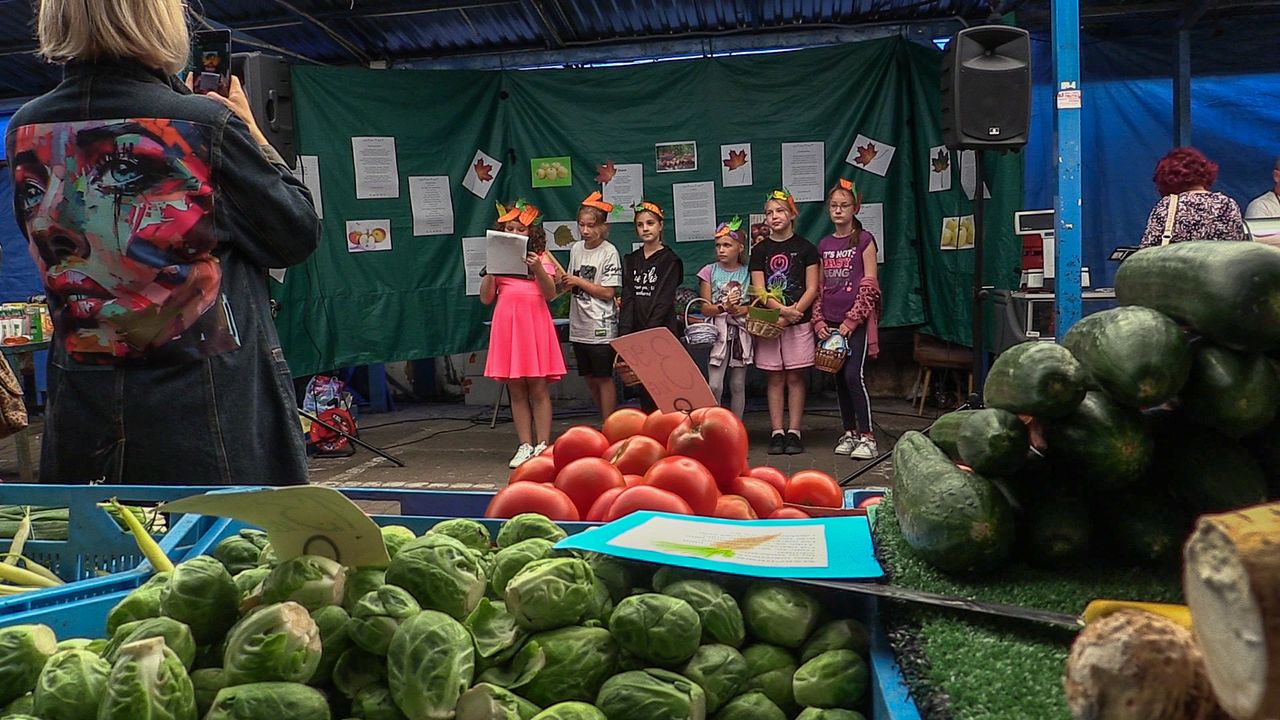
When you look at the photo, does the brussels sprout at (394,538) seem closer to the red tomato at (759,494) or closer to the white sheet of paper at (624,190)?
the red tomato at (759,494)

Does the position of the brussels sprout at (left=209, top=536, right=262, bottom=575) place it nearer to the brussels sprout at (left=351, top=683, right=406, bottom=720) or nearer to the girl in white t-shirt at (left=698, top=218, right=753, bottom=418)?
the brussels sprout at (left=351, top=683, right=406, bottom=720)

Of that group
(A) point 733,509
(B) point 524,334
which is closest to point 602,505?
(A) point 733,509

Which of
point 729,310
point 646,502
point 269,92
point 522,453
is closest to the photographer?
point 646,502

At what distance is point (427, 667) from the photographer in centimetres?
98

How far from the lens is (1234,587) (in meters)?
0.46

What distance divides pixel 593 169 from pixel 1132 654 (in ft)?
28.5

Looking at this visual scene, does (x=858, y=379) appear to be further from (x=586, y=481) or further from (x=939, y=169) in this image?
(x=586, y=481)

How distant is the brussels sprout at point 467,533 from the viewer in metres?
1.39

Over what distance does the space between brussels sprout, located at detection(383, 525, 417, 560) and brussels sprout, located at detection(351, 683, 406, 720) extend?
0.67ft

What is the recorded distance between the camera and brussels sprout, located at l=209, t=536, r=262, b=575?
4.52 ft

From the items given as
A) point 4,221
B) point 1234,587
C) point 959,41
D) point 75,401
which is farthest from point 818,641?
point 4,221

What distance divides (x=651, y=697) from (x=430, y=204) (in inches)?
334

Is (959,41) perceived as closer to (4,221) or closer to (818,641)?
(818,641)

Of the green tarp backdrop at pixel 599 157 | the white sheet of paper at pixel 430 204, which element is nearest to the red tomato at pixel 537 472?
the green tarp backdrop at pixel 599 157
